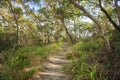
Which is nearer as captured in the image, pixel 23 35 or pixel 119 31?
pixel 119 31

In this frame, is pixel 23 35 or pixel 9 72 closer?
pixel 9 72

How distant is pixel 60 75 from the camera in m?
9.95

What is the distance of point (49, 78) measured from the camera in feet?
30.9

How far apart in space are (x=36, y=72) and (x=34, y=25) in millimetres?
34727

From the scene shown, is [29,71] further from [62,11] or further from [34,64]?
[62,11]

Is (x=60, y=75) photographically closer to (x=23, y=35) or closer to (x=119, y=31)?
(x=119, y=31)

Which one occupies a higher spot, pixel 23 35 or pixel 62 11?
pixel 62 11

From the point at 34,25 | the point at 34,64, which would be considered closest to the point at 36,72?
the point at 34,64

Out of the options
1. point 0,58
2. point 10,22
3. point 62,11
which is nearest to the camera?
point 0,58

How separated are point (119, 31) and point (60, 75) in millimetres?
4613

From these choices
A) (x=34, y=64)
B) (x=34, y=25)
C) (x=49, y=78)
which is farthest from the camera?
(x=34, y=25)

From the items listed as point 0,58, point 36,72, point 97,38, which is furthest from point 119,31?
point 0,58

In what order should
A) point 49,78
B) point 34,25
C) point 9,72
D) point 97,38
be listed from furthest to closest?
point 34,25, point 97,38, point 49,78, point 9,72

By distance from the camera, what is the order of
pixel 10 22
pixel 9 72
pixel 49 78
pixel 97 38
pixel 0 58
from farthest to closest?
pixel 10 22, pixel 97 38, pixel 0 58, pixel 49 78, pixel 9 72
